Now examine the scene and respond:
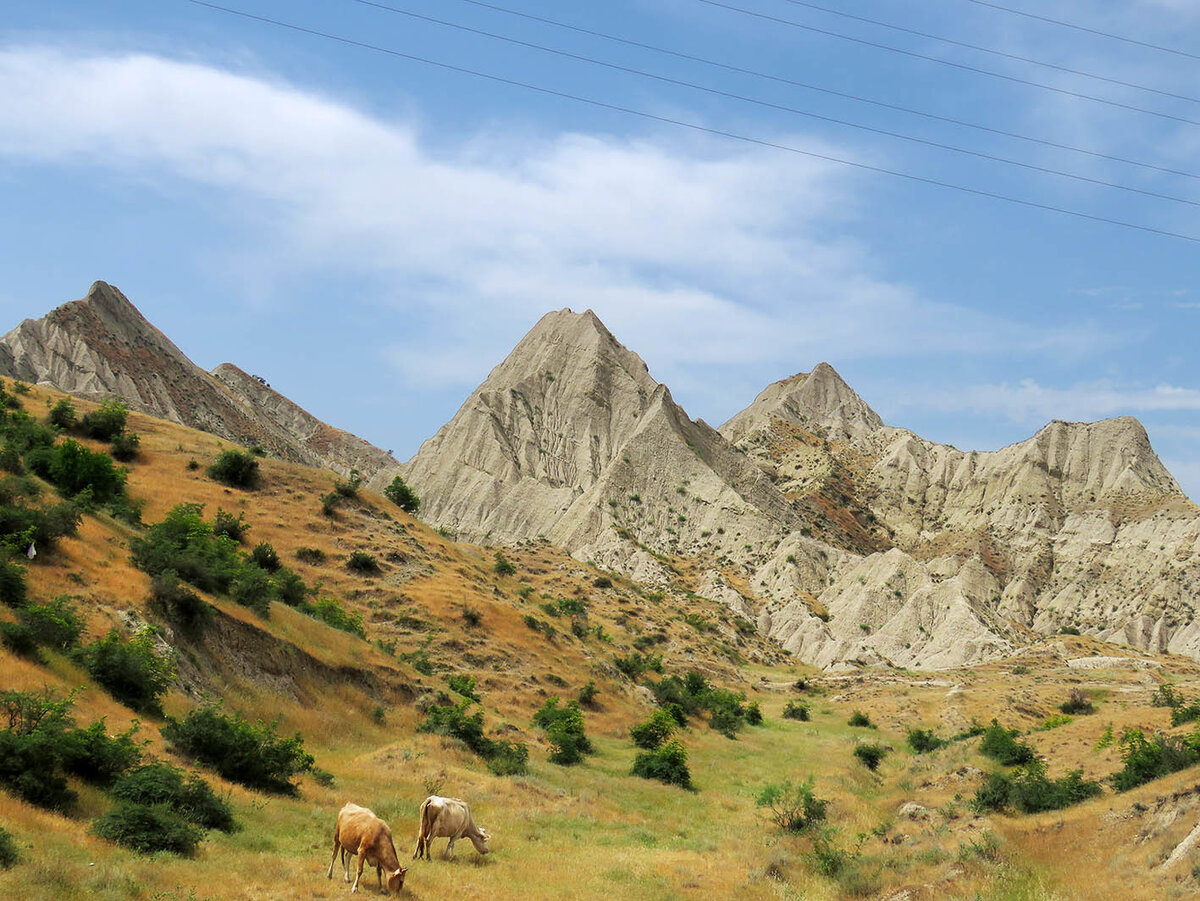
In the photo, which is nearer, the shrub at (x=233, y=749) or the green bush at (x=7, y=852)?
the green bush at (x=7, y=852)

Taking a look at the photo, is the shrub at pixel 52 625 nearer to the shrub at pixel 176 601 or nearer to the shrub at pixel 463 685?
the shrub at pixel 176 601

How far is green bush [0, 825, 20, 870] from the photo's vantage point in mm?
12234

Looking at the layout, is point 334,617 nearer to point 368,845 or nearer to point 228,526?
point 228,526

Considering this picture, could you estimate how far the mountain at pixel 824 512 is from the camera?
308ft

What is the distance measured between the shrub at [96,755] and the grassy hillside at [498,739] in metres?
0.47

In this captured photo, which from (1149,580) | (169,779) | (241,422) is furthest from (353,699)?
(241,422)

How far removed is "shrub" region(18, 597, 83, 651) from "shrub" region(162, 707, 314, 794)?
10.3 ft

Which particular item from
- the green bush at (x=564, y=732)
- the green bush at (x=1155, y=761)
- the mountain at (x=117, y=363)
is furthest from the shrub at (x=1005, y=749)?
the mountain at (x=117, y=363)

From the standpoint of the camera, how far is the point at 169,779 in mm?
16766

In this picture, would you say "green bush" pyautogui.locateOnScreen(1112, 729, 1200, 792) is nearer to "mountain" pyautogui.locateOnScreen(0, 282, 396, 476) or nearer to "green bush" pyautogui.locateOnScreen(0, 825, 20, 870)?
"green bush" pyautogui.locateOnScreen(0, 825, 20, 870)

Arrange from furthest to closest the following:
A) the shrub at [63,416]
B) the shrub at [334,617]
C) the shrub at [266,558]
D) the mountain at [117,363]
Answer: the mountain at [117,363]
the shrub at [63,416]
the shrub at [266,558]
the shrub at [334,617]

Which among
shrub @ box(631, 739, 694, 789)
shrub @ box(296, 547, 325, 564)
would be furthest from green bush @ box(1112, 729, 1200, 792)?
shrub @ box(296, 547, 325, 564)

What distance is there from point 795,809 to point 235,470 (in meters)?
46.8

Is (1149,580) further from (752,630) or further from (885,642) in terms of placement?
(752,630)
